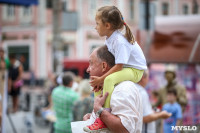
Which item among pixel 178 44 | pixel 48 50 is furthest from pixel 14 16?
pixel 178 44

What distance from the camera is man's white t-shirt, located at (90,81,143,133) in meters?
2.20

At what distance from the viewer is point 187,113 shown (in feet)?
27.9

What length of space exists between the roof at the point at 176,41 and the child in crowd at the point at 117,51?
599cm

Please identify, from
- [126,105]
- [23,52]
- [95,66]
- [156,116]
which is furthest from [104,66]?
[23,52]

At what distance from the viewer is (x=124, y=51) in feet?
7.62

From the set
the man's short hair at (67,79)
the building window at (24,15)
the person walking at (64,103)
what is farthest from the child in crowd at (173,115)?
the building window at (24,15)

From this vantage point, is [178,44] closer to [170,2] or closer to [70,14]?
[70,14]

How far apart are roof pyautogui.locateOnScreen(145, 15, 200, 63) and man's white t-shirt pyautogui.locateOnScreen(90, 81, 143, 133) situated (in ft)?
20.0

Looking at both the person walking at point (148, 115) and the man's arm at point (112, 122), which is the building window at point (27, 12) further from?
the man's arm at point (112, 122)

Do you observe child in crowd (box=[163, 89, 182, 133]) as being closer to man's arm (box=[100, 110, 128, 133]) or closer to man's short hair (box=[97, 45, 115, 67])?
man's short hair (box=[97, 45, 115, 67])

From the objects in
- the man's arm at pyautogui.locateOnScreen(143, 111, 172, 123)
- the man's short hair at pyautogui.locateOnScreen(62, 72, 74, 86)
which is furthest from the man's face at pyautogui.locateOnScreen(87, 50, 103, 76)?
the man's short hair at pyautogui.locateOnScreen(62, 72, 74, 86)

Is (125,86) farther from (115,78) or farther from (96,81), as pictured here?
(96,81)

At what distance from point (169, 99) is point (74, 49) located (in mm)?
25786

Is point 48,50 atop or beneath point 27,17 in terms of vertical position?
beneath
